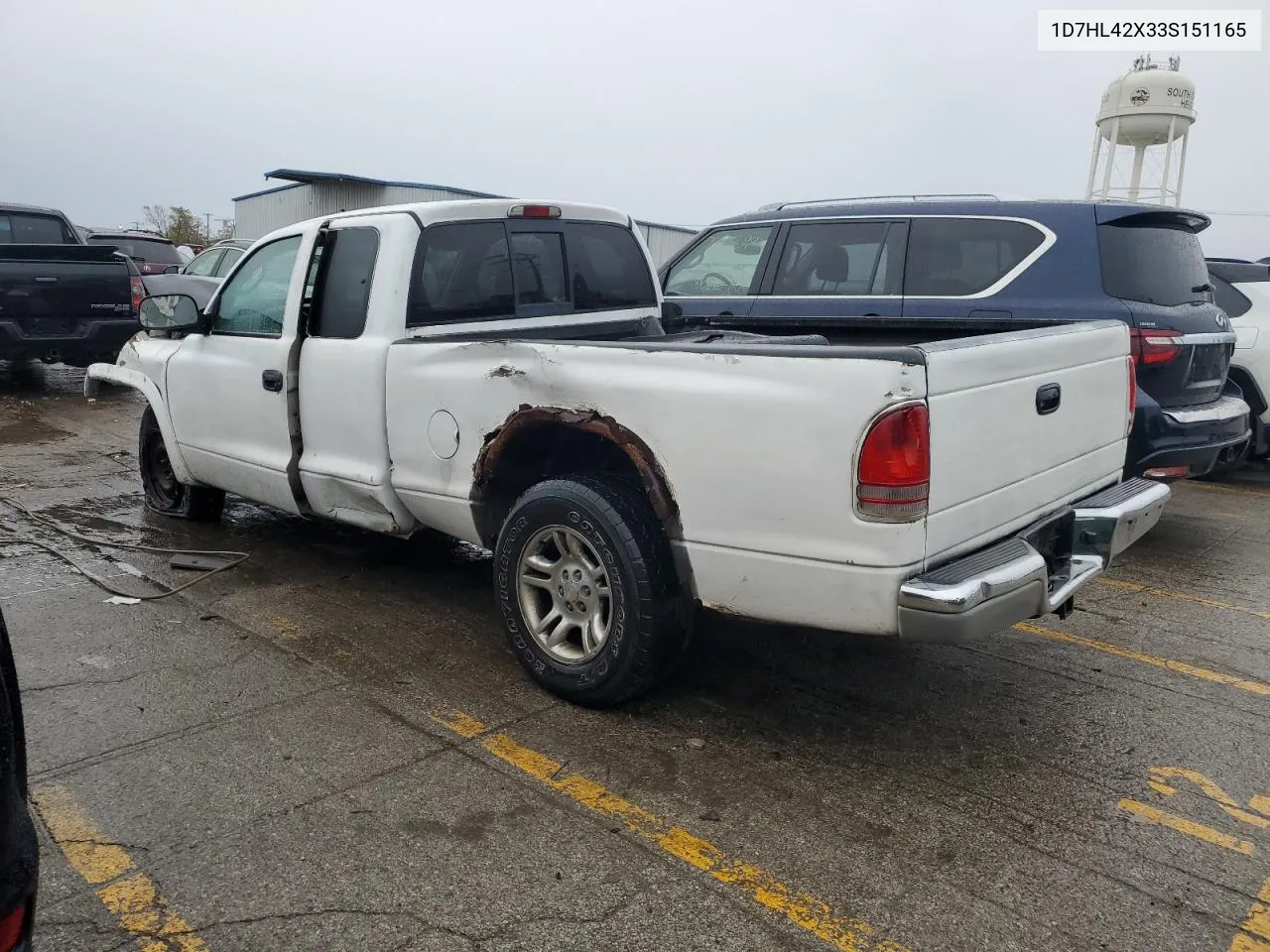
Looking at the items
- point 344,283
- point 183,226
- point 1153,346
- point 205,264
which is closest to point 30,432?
point 205,264

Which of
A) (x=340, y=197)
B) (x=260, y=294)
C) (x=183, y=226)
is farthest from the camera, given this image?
(x=183, y=226)

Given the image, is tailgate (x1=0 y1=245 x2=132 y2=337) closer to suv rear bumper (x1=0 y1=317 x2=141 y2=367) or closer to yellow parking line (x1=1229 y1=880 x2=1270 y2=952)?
suv rear bumper (x1=0 y1=317 x2=141 y2=367)

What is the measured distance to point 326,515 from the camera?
4930 millimetres

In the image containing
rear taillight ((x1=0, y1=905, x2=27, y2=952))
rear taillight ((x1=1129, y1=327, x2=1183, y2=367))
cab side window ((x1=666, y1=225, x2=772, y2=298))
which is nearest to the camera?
rear taillight ((x1=0, y1=905, x2=27, y2=952))

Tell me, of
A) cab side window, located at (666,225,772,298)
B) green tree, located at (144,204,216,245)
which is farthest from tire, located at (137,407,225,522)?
green tree, located at (144,204,216,245)

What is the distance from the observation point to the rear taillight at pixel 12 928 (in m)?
1.53

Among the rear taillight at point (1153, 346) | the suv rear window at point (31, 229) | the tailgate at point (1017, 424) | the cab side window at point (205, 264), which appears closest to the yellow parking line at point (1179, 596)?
the rear taillight at point (1153, 346)

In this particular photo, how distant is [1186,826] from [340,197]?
30123 mm

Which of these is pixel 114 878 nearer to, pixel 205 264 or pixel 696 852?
pixel 696 852

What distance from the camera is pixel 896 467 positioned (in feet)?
9.45

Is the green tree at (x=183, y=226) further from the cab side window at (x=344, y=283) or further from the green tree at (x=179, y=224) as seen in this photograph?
the cab side window at (x=344, y=283)

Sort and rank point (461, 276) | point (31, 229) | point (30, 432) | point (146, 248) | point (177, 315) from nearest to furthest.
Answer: point (461, 276) < point (177, 315) < point (30, 432) < point (31, 229) < point (146, 248)

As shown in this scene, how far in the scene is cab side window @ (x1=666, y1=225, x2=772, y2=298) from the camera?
7328mm

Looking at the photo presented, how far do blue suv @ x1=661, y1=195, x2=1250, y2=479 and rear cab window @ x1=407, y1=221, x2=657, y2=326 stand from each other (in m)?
0.52
